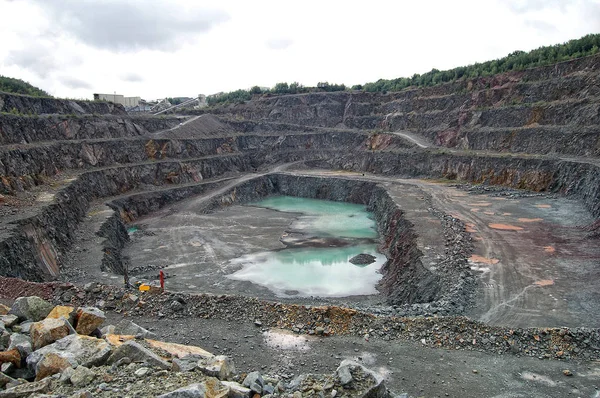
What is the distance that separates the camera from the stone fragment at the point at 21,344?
8492mm

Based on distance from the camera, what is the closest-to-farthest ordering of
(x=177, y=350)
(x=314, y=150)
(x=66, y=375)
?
(x=66, y=375)
(x=177, y=350)
(x=314, y=150)

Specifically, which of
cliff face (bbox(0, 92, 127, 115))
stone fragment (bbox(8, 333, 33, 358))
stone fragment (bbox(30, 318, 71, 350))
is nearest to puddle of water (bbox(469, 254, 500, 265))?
stone fragment (bbox(30, 318, 71, 350))

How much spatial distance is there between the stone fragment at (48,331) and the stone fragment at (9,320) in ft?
3.86

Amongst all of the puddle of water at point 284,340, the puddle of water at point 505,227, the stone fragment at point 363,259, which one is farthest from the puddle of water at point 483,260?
the puddle of water at point 284,340

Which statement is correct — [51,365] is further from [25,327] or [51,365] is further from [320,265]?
[320,265]

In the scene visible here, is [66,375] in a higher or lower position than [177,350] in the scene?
higher

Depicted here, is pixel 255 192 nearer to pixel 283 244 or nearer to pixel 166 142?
pixel 166 142

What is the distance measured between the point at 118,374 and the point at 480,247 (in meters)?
21.3

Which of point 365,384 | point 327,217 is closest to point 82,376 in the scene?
point 365,384

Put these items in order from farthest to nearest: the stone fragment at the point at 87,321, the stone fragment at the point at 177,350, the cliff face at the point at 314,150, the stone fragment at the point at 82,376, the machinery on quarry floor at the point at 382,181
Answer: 1. the cliff face at the point at 314,150
2. the machinery on quarry floor at the point at 382,181
3. the stone fragment at the point at 177,350
4. the stone fragment at the point at 87,321
5. the stone fragment at the point at 82,376

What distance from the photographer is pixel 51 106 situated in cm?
5056

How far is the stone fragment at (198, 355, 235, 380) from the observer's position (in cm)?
834

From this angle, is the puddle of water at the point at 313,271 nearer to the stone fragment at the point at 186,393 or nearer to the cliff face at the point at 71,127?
the stone fragment at the point at 186,393

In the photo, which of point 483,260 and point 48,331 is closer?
point 48,331
